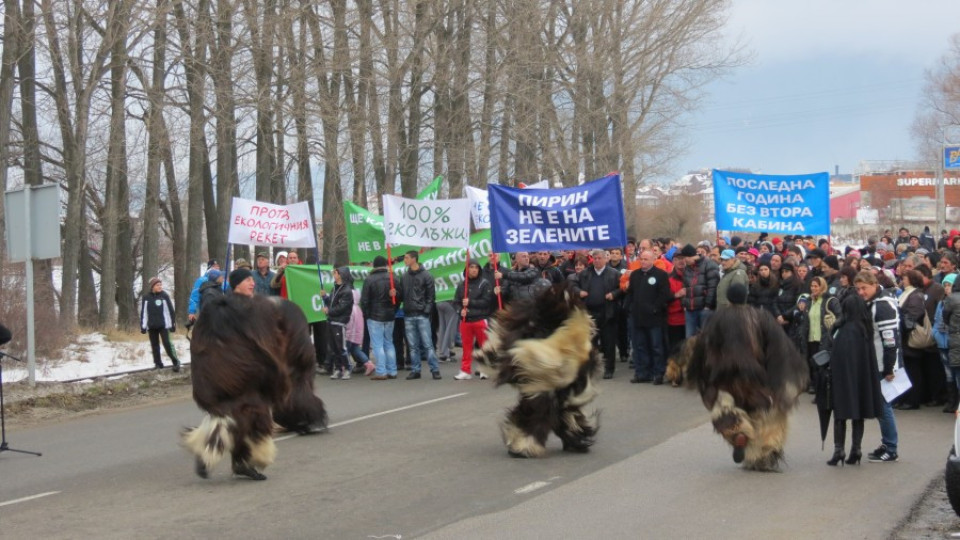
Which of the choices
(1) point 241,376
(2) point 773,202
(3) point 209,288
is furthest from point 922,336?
(3) point 209,288

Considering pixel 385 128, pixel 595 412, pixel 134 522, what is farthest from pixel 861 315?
pixel 385 128

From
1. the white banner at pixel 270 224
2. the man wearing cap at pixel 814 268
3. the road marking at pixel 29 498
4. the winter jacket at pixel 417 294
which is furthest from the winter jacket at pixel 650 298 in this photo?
the road marking at pixel 29 498

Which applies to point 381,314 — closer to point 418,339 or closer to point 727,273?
point 418,339

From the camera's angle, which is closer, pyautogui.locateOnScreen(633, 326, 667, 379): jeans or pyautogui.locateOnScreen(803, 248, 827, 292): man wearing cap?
pyautogui.locateOnScreen(803, 248, 827, 292): man wearing cap

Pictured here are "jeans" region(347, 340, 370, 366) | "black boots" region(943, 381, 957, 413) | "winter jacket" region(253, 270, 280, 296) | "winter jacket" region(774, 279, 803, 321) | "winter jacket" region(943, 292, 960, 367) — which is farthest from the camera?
"winter jacket" region(253, 270, 280, 296)

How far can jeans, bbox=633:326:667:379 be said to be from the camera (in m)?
16.0

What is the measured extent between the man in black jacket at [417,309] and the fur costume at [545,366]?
6.00 m

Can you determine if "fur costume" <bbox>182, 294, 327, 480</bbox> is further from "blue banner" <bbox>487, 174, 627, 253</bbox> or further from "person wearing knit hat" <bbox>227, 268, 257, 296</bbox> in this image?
"blue banner" <bbox>487, 174, 627, 253</bbox>

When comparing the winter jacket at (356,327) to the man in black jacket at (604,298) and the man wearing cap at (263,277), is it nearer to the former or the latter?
the man wearing cap at (263,277)

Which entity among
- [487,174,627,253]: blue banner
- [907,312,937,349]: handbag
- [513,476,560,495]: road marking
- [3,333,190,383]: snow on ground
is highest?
[487,174,627,253]: blue banner

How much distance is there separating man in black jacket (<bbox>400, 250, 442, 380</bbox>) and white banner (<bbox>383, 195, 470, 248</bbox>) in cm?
40

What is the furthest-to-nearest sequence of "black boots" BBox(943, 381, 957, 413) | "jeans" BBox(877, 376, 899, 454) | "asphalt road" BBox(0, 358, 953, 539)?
"black boots" BBox(943, 381, 957, 413) → "jeans" BBox(877, 376, 899, 454) → "asphalt road" BBox(0, 358, 953, 539)

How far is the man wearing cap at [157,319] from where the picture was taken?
17.8 m

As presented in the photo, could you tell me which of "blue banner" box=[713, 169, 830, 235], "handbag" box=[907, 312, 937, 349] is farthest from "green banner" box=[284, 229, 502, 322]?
"handbag" box=[907, 312, 937, 349]
